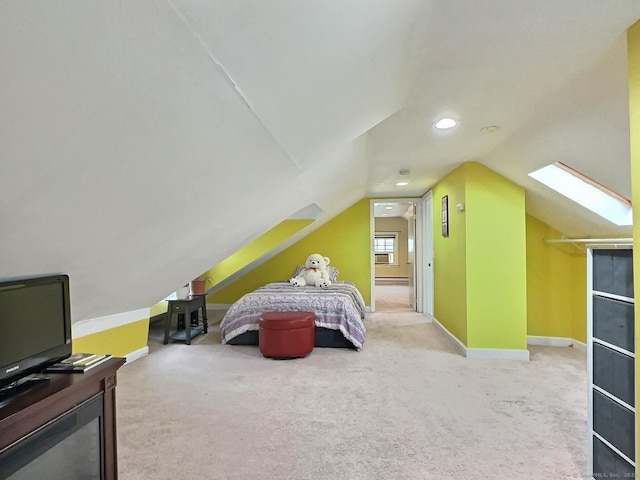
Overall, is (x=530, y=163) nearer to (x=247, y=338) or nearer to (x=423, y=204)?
(x=423, y=204)

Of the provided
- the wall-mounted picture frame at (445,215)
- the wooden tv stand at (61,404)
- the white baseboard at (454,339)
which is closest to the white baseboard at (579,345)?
the white baseboard at (454,339)

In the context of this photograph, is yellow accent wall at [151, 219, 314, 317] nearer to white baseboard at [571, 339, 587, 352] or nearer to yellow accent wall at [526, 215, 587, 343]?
yellow accent wall at [526, 215, 587, 343]

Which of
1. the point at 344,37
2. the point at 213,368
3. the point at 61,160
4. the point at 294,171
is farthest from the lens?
the point at 213,368

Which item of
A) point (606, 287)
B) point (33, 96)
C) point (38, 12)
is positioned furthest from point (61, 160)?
point (606, 287)

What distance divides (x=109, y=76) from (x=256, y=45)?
15.5 inches

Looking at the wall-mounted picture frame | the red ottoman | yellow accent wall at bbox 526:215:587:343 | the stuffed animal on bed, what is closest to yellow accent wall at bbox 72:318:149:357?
the red ottoman

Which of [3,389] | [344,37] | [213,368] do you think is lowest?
[213,368]

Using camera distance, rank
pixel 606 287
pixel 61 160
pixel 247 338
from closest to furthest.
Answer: pixel 61 160
pixel 606 287
pixel 247 338

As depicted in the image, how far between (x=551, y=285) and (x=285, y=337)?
3095 millimetres

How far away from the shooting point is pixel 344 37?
1159 millimetres

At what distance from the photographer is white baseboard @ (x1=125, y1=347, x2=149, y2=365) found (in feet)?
11.3

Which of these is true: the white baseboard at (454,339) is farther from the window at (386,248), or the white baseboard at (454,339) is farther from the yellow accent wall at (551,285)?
the window at (386,248)

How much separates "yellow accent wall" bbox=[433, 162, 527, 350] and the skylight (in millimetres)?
420

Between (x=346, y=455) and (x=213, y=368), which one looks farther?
(x=213, y=368)
